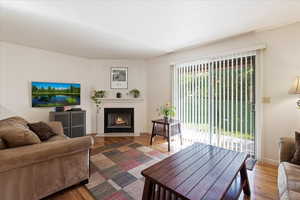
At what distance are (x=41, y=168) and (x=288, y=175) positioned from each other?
8.45 feet

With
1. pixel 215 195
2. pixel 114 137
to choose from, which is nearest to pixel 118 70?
pixel 114 137

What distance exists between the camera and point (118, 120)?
14.8 feet

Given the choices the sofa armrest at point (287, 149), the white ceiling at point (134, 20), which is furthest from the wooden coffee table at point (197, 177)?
the white ceiling at point (134, 20)

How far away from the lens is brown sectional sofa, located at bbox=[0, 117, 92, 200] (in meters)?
1.31

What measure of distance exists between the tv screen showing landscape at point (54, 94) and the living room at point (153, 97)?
0.04 m

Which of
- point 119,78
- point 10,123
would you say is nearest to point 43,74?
point 10,123

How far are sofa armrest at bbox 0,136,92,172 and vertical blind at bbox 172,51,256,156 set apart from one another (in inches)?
102

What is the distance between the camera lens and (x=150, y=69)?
4395mm

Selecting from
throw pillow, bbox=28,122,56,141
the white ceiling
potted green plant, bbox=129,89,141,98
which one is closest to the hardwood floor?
throw pillow, bbox=28,122,56,141

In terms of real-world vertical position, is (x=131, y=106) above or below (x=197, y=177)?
above

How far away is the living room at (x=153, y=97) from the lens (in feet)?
4.91

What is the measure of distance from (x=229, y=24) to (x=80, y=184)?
3343 mm

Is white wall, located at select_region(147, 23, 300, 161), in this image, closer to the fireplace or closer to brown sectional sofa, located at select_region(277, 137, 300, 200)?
brown sectional sofa, located at select_region(277, 137, 300, 200)

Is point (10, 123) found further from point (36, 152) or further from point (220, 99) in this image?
point (220, 99)
